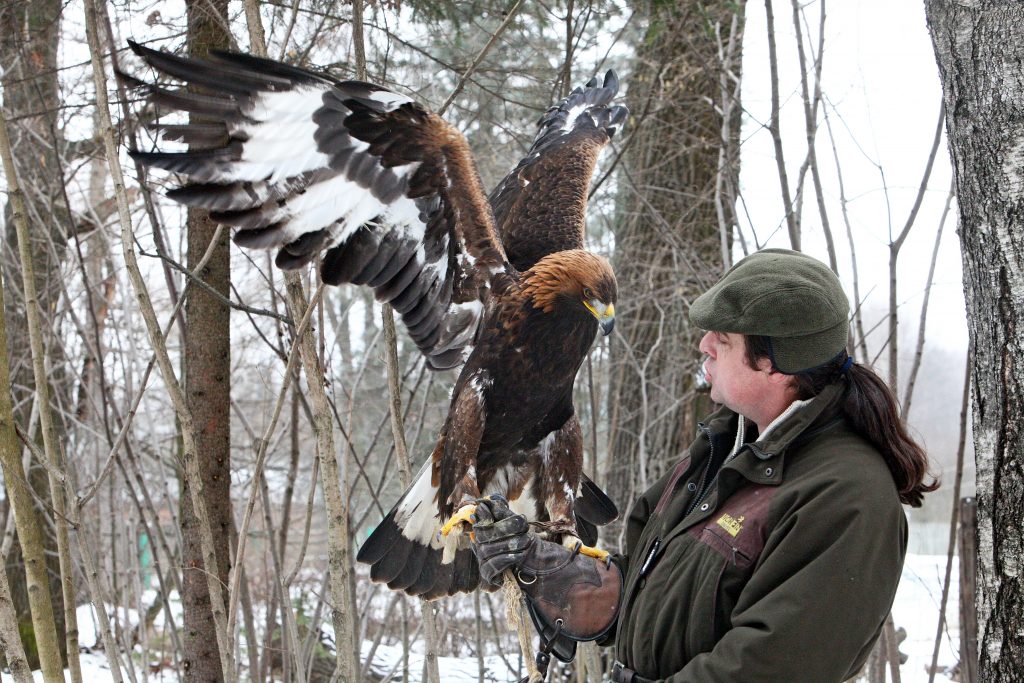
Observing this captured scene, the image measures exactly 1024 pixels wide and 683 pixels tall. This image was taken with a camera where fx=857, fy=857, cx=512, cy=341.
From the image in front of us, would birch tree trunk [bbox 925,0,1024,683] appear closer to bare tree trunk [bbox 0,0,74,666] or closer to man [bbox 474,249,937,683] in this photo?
man [bbox 474,249,937,683]

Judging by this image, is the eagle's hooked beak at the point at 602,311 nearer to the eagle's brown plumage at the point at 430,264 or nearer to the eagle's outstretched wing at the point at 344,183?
the eagle's brown plumage at the point at 430,264

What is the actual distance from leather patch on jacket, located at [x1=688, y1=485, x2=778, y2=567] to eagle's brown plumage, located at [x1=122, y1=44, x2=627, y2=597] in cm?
92

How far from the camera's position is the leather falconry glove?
204cm

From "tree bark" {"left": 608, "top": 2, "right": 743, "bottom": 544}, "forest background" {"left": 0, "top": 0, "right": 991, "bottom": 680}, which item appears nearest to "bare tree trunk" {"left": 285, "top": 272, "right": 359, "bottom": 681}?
"forest background" {"left": 0, "top": 0, "right": 991, "bottom": 680}

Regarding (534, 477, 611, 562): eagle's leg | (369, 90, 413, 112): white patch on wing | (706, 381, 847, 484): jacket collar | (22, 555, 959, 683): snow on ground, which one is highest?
(369, 90, 413, 112): white patch on wing

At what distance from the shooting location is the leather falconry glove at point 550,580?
2.04 metres

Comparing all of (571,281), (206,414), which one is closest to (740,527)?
(571,281)

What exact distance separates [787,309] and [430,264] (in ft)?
4.73

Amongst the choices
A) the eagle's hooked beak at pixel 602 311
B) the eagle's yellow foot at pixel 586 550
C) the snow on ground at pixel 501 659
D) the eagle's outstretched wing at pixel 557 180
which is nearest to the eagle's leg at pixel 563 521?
the eagle's yellow foot at pixel 586 550

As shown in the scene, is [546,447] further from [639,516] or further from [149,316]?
[149,316]

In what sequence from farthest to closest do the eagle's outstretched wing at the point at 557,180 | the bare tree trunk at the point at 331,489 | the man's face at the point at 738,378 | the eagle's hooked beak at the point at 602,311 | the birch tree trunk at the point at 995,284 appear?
1. the eagle's outstretched wing at the point at 557,180
2. the bare tree trunk at the point at 331,489
3. the eagle's hooked beak at the point at 602,311
4. the birch tree trunk at the point at 995,284
5. the man's face at the point at 738,378

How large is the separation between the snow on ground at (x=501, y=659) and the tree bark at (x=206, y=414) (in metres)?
0.85

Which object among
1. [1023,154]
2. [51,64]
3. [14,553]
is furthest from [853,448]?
[14,553]

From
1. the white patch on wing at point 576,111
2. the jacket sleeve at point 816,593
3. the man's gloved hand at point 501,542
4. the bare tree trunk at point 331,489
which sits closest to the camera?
the jacket sleeve at point 816,593
